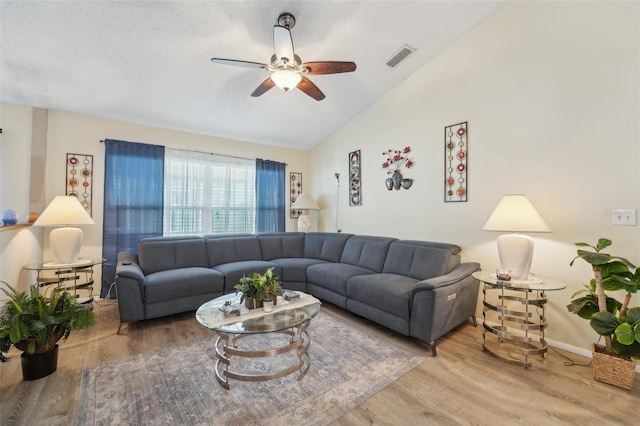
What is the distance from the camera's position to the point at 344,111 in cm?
414

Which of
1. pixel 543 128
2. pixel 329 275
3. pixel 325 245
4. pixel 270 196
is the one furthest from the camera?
pixel 270 196

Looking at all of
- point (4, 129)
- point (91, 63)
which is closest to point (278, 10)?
point (91, 63)

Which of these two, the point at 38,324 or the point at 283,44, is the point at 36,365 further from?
the point at 283,44

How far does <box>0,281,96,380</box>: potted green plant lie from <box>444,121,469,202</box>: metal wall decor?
3596mm

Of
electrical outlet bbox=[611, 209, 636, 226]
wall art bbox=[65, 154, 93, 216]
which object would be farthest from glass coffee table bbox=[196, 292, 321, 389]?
wall art bbox=[65, 154, 93, 216]

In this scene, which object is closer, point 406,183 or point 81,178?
point 81,178

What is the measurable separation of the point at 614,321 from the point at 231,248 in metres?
3.86

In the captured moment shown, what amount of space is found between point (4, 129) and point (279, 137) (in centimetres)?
330

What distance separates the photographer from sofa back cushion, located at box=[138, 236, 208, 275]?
3252mm

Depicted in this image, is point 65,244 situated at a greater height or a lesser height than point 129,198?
lesser

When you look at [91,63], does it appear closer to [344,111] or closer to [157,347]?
[157,347]

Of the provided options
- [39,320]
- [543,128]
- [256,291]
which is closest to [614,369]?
[543,128]

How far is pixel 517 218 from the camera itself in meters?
2.22

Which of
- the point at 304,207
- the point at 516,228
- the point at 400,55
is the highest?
→ the point at 400,55
